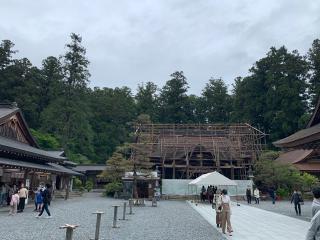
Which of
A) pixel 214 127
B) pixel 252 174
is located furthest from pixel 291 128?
pixel 252 174

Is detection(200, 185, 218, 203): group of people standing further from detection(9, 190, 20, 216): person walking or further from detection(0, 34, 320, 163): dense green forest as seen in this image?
detection(0, 34, 320, 163): dense green forest

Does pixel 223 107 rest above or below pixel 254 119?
above

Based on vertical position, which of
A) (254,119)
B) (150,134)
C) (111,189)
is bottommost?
(111,189)

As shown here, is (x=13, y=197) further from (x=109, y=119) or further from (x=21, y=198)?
(x=109, y=119)

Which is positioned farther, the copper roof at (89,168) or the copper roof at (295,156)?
the copper roof at (89,168)

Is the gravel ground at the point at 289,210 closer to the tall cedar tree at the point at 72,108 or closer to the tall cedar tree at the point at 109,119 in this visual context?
the tall cedar tree at the point at 72,108

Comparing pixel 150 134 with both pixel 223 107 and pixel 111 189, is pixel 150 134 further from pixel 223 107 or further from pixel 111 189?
pixel 223 107

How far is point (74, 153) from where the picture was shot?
56000mm

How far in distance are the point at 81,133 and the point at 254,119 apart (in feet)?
96.2

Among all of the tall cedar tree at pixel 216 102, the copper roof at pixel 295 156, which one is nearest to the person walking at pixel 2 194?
the copper roof at pixel 295 156

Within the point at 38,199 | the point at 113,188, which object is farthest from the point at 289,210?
the point at 113,188

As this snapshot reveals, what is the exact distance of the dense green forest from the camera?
50500 mm

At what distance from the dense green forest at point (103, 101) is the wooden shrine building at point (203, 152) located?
11.4 metres

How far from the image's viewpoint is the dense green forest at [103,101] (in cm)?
5050
